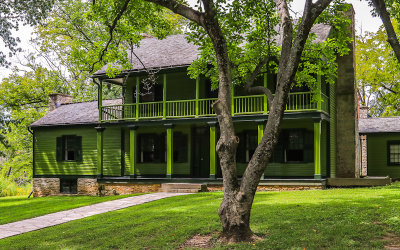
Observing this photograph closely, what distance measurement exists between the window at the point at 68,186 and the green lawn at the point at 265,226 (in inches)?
505

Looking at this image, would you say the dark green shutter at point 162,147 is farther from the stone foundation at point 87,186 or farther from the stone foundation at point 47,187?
the stone foundation at point 47,187

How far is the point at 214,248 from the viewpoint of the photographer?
8.09 metres

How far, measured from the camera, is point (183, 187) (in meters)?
19.9

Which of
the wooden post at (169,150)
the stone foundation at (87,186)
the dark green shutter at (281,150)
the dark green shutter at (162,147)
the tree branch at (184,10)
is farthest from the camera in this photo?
the stone foundation at (87,186)

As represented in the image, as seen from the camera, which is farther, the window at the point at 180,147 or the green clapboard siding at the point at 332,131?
the window at the point at 180,147

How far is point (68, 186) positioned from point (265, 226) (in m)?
18.7

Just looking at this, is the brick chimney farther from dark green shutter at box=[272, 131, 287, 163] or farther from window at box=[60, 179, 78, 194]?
dark green shutter at box=[272, 131, 287, 163]

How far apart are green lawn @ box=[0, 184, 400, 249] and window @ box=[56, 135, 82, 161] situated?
13.0 meters

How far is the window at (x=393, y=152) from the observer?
23.8 metres

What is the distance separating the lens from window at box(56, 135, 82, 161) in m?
A: 25.5

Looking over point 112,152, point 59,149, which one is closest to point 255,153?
point 112,152

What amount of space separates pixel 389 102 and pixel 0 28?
2466 centimetres

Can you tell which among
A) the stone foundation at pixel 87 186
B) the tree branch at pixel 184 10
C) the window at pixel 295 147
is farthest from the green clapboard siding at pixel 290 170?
the tree branch at pixel 184 10

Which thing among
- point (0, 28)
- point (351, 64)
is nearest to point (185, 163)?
point (351, 64)
